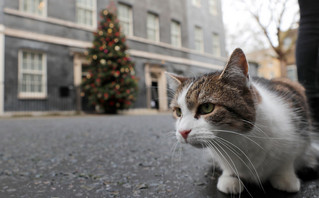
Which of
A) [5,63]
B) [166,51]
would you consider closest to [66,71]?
[5,63]

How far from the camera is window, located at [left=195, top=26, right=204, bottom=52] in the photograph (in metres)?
13.4

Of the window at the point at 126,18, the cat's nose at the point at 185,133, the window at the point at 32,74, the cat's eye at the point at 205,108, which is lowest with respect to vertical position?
the cat's nose at the point at 185,133

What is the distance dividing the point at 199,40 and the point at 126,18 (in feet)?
16.8

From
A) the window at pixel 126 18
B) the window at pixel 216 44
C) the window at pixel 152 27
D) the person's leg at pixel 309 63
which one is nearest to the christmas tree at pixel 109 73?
the window at pixel 126 18

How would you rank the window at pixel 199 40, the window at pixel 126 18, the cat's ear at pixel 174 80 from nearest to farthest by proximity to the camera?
1. the cat's ear at pixel 174 80
2. the window at pixel 126 18
3. the window at pixel 199 40

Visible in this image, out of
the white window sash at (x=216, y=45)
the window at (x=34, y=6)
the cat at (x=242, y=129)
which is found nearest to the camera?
the cat at (x=242, y=129)

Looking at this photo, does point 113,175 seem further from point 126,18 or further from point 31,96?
point 126,18

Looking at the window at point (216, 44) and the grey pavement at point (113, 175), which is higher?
the window at point (216, 44)

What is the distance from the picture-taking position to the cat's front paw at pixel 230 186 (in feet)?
2.82

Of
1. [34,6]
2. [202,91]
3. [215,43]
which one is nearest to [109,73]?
[34,6]

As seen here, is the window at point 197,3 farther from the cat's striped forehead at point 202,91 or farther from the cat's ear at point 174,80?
the cat's striped forehead at point 202,91

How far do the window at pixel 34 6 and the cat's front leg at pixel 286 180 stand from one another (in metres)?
9.33

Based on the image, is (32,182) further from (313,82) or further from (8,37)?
(8,37)

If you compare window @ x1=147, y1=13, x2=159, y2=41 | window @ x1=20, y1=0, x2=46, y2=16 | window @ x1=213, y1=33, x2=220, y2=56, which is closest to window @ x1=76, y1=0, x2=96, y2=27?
window @ x1=20, y1=0, x2=46, y2=16
